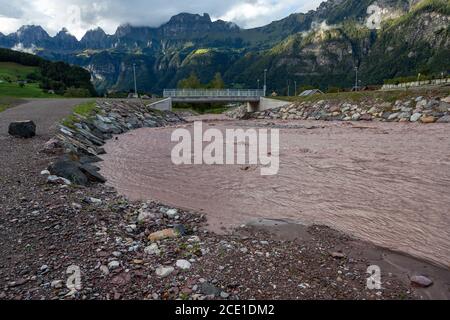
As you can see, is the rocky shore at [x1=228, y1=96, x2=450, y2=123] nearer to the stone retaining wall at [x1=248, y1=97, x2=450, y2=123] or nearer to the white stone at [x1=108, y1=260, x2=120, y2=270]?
the stone retaining wall at [x1=248, y1=97, x2=450, y2=123]

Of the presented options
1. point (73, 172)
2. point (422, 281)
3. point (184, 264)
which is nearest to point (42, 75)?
point (73, 172)

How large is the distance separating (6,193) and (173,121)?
44.3 m

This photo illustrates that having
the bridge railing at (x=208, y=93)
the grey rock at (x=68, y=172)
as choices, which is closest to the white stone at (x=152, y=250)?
the grey rock at (x=68, y=172)

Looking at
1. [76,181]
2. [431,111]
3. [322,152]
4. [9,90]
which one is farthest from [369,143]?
[9,90]

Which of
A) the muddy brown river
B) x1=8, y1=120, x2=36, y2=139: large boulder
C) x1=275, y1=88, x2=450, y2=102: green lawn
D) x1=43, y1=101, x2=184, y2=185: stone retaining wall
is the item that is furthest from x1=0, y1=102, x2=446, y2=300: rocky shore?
x1=275, y1=88, x2=450, y2=102: green lawn

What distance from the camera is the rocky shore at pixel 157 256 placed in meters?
4.73

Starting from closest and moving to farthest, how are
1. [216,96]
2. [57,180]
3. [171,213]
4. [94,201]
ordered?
[171,213] < [94,201] < [57,180] < [216,96]

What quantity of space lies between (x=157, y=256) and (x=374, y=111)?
40.6 meters

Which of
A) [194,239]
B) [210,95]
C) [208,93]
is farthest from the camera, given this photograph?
[208,93]

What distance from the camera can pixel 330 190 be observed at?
10.8 metres

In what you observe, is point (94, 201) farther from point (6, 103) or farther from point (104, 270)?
point (6, 103)

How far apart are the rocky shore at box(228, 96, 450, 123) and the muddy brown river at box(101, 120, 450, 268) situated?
16.8 m

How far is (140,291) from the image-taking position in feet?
15.4
